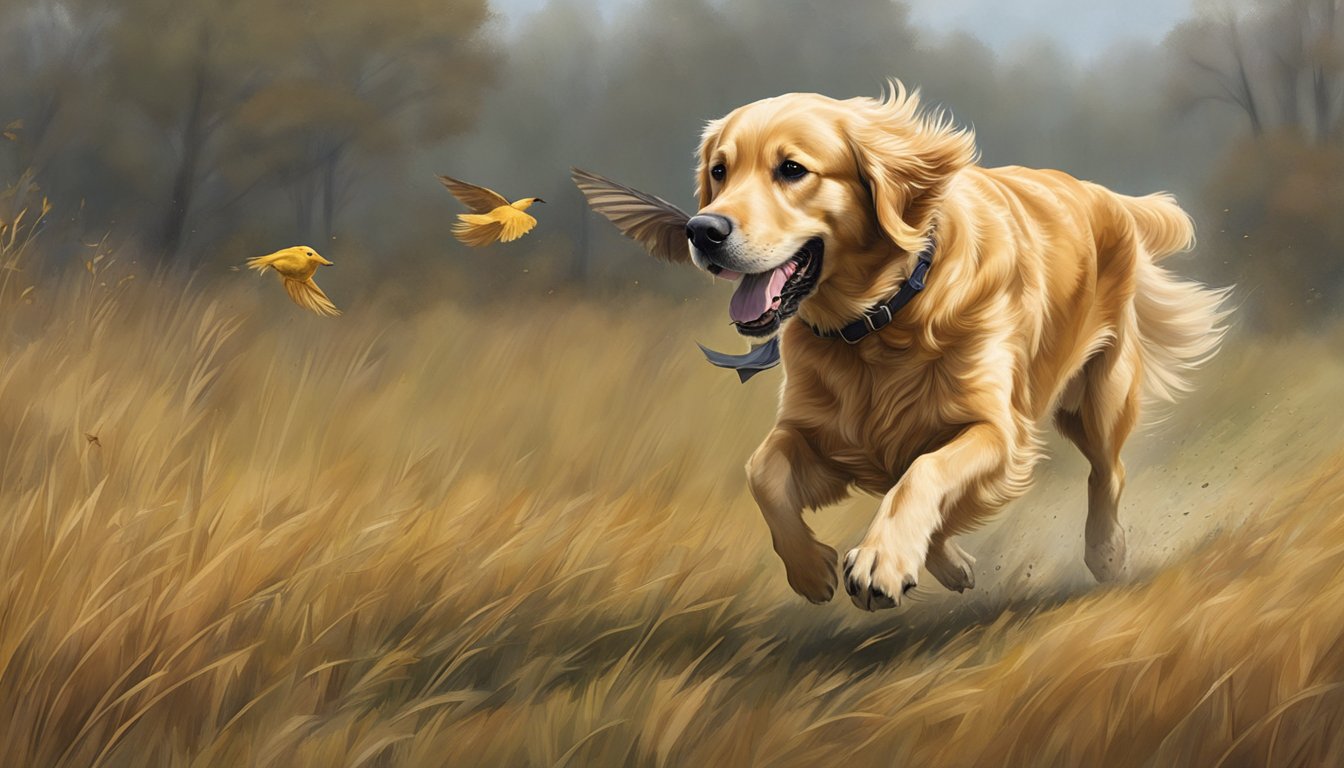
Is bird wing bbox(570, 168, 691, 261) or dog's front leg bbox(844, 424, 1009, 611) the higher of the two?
bird wing bbox(570, 168, 691, 261)

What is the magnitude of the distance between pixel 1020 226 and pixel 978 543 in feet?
3.47

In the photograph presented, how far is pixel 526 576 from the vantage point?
10.5 ft

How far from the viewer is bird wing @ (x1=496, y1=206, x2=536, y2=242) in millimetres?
3932

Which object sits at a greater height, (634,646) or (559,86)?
(559,86)

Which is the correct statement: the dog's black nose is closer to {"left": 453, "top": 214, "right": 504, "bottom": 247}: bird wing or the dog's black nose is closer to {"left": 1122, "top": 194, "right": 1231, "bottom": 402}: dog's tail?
{"left": 453, "top": 214, "right": 504, "bottom": 247}: bird wing

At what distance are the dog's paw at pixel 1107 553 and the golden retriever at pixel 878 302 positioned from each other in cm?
58

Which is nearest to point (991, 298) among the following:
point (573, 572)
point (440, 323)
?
point (573, 572)

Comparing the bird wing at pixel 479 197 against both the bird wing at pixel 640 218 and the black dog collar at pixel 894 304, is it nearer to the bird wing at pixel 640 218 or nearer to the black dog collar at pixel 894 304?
the bird wing at pixel 640 218

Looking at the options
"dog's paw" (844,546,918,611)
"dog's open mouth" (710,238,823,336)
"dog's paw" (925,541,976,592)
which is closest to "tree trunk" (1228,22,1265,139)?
"dog's paw" (925,541,976,592)

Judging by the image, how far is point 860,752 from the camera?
8.30ft

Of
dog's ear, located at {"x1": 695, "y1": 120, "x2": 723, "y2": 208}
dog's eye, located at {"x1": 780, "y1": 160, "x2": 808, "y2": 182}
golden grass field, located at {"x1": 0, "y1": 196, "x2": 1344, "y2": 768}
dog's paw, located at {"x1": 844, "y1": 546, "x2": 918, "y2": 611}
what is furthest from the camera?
dog's ear, located at {"x1": 695, "y1": 120, "x2": 723, "y2": 208}

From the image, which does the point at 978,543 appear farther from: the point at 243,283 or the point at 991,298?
the point at 243,283

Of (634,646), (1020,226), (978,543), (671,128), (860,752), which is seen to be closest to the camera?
(860,752)

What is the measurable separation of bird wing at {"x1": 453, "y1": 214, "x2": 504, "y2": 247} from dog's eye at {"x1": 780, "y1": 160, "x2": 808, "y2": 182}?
107 cm
